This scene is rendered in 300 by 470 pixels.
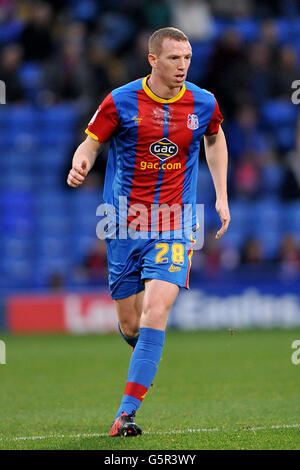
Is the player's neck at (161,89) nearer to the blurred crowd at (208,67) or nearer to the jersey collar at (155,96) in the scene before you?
the jersey collar at (155,96)

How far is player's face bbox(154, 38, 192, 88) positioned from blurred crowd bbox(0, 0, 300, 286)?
28.8ft

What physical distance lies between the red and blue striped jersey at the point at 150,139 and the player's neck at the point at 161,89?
27 millimetres

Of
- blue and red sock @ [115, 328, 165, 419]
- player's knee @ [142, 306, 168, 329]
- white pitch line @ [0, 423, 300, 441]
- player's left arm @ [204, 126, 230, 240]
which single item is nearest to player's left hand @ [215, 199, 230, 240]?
player's left arm @ [204, 126, 230, 240]

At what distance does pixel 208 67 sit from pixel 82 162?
1063 centimetres

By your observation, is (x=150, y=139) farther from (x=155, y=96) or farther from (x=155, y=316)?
(x=155, y=316)

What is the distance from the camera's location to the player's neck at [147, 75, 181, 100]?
6113mm

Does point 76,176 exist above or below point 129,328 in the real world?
above

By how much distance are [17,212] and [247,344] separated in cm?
567

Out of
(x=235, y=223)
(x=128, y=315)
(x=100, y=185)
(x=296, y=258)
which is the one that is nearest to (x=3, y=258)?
(x=100, y=185)

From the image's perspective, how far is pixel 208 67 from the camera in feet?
52.4

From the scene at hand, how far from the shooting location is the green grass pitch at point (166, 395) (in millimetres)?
5484

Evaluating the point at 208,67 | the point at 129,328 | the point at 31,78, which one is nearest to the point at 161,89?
the point at 129,328

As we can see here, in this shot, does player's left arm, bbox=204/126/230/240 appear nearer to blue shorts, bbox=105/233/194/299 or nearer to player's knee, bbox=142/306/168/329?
blue shorts, bbox=105/233/194/299

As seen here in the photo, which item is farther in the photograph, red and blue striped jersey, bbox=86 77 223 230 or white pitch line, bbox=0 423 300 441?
red and blue striped jersey, bbox=86 77 223 230
